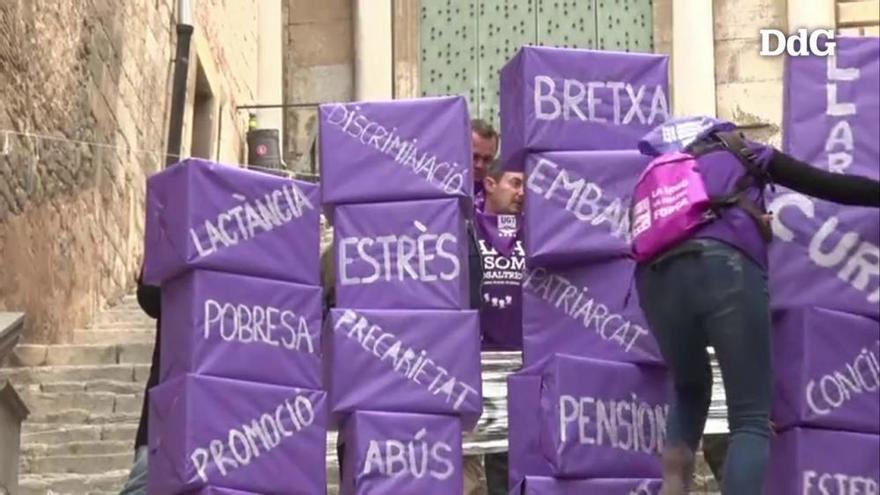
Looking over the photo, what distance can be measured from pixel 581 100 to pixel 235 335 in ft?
4.27

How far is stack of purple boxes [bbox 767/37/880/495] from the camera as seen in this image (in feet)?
18.5

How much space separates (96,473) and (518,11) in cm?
1082

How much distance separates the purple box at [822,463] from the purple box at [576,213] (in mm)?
821

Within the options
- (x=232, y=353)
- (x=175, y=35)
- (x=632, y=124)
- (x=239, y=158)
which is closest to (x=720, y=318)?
(x=632, y=124)

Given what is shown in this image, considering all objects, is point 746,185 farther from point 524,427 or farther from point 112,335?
point 112,335

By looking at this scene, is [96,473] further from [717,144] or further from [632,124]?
[717,144]

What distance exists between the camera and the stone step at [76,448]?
8.52 meters

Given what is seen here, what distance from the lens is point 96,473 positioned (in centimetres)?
826

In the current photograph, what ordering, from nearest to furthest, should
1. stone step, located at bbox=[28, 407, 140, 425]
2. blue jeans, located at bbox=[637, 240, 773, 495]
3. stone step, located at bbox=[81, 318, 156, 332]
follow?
blue jeans, located at bbox=[637, 240, 773, 495]
stone step, located at bbox=[28, 407, 140, 425]
stone step, located at bbox=[81, 318, 156, 332]

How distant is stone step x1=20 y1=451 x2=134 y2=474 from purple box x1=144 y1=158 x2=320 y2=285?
7.48 ft

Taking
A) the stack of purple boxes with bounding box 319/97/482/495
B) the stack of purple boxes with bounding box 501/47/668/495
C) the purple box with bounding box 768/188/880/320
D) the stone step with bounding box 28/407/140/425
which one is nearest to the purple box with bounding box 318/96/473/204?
the stack of purple boxes with bounding box 319/97/482/495

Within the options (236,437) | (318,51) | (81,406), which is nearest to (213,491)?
(236,437)

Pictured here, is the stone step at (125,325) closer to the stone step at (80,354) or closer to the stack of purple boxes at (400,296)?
the stone step at (80,354)

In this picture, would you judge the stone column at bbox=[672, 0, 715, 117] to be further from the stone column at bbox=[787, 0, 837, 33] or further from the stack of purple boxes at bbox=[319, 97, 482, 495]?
the stack of purple boxes at bbox=[319, 97, 482, 495]
